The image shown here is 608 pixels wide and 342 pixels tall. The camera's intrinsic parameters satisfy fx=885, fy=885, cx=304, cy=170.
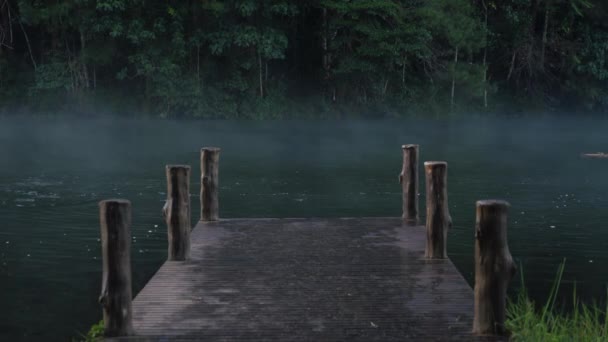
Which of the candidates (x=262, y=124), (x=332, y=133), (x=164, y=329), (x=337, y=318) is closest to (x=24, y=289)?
(x=164, y=329)

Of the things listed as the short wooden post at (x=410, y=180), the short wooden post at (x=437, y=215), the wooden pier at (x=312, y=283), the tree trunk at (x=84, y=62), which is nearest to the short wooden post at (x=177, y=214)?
the wooden pier at (x=312, y=283)

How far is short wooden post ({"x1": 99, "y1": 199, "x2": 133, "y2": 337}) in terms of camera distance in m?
7.07

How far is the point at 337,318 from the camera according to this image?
7688 mm

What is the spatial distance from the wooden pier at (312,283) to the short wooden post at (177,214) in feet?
0.04

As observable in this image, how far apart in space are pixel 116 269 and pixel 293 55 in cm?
3545

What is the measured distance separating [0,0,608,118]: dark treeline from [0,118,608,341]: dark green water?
1740mm

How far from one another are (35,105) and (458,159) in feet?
72.3

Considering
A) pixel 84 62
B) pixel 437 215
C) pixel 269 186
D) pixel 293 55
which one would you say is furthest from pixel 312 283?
pixel 293 55

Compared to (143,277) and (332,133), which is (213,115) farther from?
(143,277)

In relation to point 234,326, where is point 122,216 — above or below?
above

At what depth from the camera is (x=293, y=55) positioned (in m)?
42.0

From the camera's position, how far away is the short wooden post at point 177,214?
1018 cm

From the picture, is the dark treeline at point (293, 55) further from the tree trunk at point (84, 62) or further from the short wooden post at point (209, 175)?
the short wooden post at point (209, 175)

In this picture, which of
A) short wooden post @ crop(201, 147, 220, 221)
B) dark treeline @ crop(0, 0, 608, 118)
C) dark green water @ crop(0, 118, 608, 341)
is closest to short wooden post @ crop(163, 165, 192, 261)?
dark green water @ crop(0, 118, 608, 341)
